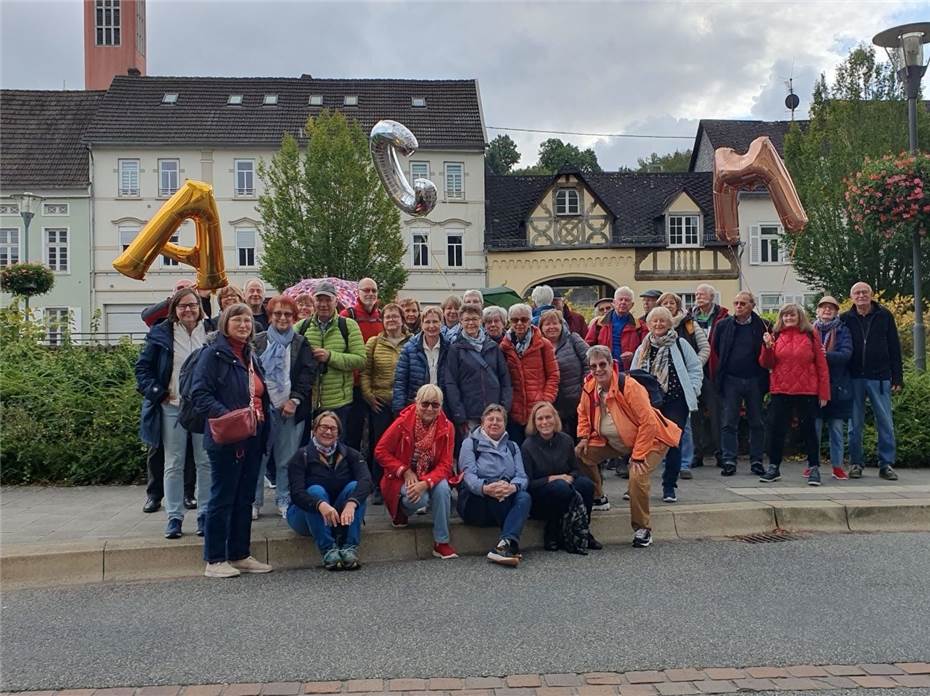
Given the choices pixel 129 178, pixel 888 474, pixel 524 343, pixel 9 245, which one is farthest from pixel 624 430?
pixel 9 245

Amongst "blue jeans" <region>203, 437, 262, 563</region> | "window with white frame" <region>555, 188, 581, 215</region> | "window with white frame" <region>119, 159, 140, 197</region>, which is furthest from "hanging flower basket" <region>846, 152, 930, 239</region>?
"window with white frame" <region>119, 159, 140, 197</region>

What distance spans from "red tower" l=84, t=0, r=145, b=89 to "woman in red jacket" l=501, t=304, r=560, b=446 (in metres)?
44.1

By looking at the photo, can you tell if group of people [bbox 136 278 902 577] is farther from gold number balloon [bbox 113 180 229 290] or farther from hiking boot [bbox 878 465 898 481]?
gold number balloon [bbox 113 180 229 290]

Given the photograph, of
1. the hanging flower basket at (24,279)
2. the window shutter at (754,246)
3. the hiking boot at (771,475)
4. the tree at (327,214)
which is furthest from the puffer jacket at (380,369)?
the window shutter at (754,246)

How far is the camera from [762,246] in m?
38.0

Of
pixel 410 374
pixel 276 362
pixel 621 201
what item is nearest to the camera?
pixel 276 362

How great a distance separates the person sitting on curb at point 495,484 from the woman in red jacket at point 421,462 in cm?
18

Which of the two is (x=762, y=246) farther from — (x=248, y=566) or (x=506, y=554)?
(x=248, y=566)

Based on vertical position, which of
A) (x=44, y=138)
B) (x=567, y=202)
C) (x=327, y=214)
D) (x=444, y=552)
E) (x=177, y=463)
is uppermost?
(x=44, y=138)

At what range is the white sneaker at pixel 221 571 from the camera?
6267 millimetres

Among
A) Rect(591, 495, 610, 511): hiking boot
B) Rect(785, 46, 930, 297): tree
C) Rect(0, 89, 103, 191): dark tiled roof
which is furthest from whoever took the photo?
Rect(0, 89, 103, 191): dark tiled roof

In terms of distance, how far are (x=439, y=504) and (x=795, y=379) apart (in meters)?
4.08

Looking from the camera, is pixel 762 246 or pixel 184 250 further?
pixel 762 246

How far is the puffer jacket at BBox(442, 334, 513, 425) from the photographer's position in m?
7.52
